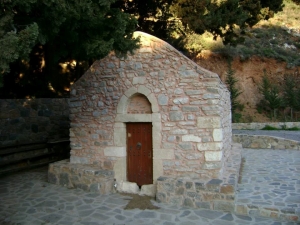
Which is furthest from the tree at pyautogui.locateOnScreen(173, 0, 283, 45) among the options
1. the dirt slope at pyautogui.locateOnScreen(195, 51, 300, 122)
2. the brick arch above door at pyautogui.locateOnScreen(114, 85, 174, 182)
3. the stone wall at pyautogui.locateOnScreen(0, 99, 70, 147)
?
the dirt slope at pyautogui.locateOnScreen(195, 51, 300, 122)

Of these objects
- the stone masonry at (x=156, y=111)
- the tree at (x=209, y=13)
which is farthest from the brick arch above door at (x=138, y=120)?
the tree at (x=209, y=13)

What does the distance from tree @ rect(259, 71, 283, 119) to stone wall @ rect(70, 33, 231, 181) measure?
14778mm

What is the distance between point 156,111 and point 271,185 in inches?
119

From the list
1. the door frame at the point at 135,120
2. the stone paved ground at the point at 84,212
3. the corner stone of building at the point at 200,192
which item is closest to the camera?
the stone paved ground at the point at 84,212

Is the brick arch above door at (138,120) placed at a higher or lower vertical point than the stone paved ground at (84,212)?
higher

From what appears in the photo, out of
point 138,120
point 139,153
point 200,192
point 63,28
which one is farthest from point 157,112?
point 63,28

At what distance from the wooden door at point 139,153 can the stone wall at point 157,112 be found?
17 cm

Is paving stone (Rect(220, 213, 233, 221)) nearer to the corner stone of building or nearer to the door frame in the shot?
the corner stone of building

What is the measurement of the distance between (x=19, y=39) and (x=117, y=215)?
133 inches

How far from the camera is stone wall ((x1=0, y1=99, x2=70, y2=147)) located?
8.71m

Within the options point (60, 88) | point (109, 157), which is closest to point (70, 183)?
point (109, 157)

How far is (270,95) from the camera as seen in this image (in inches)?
765

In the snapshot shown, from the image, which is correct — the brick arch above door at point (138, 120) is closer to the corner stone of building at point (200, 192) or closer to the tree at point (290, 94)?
the corner stone of building at point (200, 192)

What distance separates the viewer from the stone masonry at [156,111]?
18.6 ft
